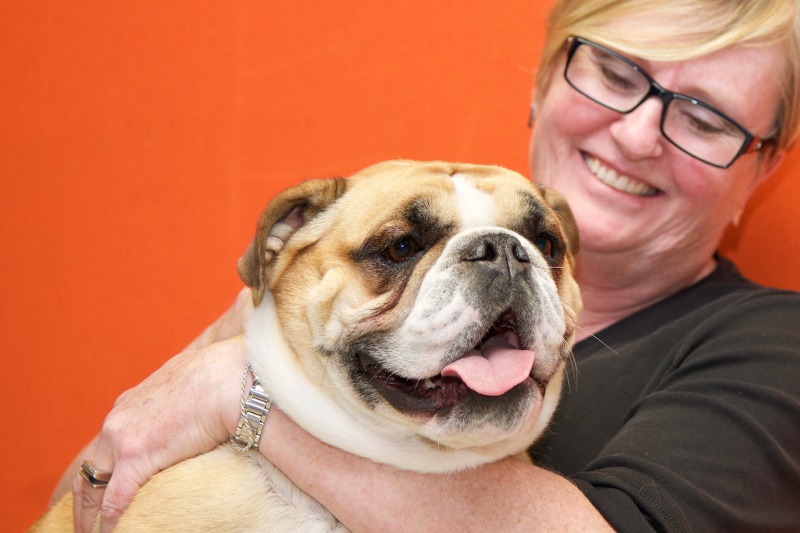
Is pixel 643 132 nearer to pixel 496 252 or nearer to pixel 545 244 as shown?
pixel 545 244

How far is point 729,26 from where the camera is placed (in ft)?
6.84

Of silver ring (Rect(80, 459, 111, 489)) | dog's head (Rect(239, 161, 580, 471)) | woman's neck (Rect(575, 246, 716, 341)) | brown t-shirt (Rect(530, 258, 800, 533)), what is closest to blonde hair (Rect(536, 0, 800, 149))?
woman's neck (Rect(575, 246, 716, 341))

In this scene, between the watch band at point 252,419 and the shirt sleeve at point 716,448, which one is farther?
the watch band at point 252,419

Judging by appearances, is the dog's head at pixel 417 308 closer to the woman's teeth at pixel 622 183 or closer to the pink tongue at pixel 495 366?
the pink tongue at pixel 495 366

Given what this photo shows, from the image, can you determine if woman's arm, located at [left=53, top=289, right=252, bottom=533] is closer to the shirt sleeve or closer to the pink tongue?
the pink tongue

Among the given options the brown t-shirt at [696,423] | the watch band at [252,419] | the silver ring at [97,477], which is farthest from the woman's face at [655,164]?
the silver ring at [97,477]

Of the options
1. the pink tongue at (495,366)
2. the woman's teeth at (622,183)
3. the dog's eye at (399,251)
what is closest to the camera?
the pink tongue at (495,366)

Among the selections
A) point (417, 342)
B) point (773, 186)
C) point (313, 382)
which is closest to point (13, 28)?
point (313, 382)

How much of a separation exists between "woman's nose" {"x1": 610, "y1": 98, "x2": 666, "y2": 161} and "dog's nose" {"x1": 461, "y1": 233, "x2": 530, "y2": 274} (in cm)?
84

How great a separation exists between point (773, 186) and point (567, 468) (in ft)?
4.18

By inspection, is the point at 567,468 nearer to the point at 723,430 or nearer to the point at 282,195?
the point at 723,430

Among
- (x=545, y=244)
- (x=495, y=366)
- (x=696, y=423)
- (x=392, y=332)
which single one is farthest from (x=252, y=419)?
(x=696, y=423)

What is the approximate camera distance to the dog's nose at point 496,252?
1.40 m

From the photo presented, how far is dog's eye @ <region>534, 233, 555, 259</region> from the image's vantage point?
1.70 m
